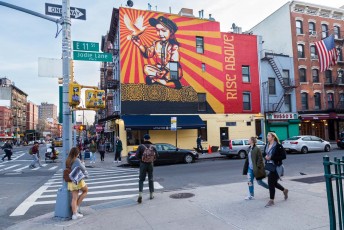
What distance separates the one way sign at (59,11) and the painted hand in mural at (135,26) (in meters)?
18.1

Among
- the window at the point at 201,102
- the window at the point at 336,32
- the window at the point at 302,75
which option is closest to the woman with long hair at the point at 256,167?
the window at the point at 201,102

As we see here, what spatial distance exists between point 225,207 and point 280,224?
158cm

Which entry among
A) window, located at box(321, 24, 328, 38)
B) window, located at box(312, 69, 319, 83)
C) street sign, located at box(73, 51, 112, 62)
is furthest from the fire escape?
street sign, located at box(73, 51, 112, 62)

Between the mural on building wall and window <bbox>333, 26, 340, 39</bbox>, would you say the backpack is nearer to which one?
the mural on building wall

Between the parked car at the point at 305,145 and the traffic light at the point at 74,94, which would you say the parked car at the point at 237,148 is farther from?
the traffic light at the point at 74,94

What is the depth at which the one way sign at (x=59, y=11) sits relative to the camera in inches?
286

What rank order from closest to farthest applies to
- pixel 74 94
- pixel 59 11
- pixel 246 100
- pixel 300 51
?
pixel 74 94
pixel 59 11
pixel 246 100
pixel 300 51

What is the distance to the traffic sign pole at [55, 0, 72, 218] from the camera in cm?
639

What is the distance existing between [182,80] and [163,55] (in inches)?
121

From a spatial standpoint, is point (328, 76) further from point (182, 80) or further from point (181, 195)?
point (181, 195)

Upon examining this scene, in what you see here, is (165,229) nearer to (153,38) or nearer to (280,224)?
(280,224)

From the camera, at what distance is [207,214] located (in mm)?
6094

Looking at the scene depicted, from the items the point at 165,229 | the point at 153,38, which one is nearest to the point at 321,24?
the point at 153,38

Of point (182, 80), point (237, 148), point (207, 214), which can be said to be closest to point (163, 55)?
point (182, 80)
